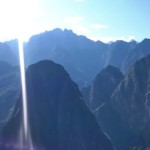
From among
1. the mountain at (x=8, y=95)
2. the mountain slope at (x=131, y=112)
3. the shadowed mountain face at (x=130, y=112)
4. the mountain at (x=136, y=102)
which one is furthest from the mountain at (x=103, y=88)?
the mountain at (x=8, y=95)

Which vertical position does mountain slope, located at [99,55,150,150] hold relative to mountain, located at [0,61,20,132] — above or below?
below

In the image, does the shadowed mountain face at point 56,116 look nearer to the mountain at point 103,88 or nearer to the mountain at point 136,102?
the mountain at point 136,102

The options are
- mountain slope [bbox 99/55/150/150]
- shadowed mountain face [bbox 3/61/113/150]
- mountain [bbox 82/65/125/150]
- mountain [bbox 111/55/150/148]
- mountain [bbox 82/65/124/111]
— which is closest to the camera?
shadowed mountain face [bbox 3/61/113/150]

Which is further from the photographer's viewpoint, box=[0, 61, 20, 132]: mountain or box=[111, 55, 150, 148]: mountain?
box=[0, 61, 20, 132]: mountain

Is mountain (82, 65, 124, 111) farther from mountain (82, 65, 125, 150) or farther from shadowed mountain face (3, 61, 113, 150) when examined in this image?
shadowed mountain face (3, 61, 113, 150)

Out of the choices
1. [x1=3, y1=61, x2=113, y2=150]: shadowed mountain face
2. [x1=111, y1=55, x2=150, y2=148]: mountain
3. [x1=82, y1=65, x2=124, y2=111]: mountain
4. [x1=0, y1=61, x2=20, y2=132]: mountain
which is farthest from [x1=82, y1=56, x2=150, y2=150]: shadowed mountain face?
[x1=0, y1=61, x2=20, y2=132]: mountain

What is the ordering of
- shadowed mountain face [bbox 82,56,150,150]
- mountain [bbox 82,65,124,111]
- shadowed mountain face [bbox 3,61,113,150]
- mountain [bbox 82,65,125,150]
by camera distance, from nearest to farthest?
shadowed mountain face [bbox 3,61,113,150] → shadowed mountain face [bbox 82,56,150,150] → mountain [bbox 82,65,125,150] → mountain [bbox 82,65,124,111]

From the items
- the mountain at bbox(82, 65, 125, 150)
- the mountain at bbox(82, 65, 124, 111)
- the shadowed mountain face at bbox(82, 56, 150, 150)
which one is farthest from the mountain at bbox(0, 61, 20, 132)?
the shadowed mountain face at bbox(82, 56, 150, 150)

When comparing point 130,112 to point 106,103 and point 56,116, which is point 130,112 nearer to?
point 106,103

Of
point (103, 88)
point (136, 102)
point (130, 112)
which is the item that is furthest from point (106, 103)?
point (103, 88)
